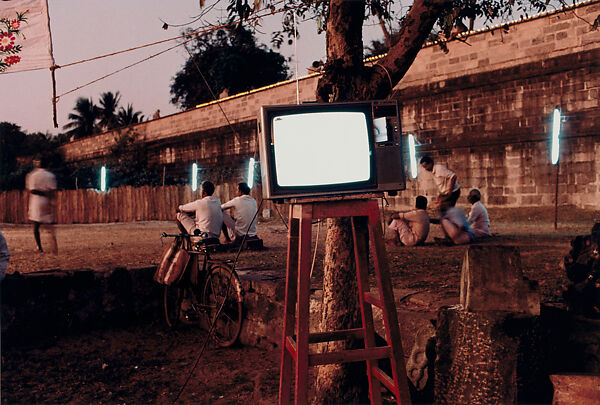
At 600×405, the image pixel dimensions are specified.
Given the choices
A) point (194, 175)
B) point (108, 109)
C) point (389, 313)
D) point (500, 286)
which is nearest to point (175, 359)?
point (389, 313)

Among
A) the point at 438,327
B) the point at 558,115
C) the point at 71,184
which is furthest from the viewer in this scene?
the point at 71,184

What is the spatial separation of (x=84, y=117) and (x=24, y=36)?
3930 centimetres

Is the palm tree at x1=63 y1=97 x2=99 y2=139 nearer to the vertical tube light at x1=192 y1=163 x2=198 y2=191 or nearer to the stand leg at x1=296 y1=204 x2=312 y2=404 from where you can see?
the vertical tube light at x1=192 y1=163 x2=198 y2=191

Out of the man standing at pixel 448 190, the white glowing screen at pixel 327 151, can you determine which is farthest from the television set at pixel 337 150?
the man standing at pixel 448 190

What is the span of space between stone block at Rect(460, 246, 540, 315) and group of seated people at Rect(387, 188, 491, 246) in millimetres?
5185

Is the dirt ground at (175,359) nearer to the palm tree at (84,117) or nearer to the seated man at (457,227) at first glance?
the seated man at (457,227)

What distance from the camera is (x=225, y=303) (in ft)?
15.6

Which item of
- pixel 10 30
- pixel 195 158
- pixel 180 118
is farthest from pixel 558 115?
pixel 180 118

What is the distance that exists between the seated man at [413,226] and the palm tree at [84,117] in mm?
38251

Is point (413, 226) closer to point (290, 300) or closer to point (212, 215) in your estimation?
point (212, 215)

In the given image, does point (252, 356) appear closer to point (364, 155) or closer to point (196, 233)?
point (196, 233)

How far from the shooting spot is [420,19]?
293cm

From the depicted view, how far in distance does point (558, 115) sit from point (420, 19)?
865 centimetres

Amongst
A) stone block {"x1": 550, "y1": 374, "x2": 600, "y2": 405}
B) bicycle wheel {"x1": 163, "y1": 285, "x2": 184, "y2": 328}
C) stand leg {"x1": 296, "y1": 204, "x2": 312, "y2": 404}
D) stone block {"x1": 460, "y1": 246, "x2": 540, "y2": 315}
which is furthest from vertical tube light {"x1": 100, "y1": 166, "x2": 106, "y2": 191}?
stone block {"x1": 550, "y1": 374, "x2": 600, "y2": 405}
